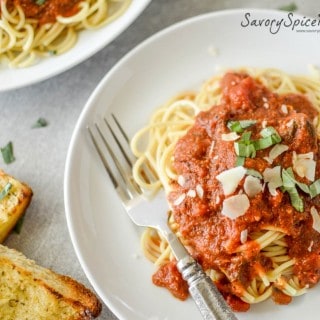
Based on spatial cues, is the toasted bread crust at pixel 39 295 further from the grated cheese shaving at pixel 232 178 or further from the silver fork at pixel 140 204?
the grated cheese shaving at pixel 232 178

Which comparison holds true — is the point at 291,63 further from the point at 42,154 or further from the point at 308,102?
the point at 42,154

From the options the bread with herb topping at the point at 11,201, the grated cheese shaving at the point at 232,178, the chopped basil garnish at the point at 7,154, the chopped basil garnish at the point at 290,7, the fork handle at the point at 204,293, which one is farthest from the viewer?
the chopped basil garnish at the point at 290,7

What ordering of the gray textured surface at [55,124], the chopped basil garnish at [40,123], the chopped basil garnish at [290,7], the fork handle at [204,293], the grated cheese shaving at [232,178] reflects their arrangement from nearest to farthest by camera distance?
1. the fork handle at [204,293]
2. the grated cheese shaving at [232,178]
3. the gray textured surface at [55,124]
4. the chopped basil garnish at [40,123]
5. the chopped basil garnish at [290,7]

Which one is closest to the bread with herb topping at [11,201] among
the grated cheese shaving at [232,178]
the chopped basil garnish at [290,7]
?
the grated cheese shaving at [232,178]

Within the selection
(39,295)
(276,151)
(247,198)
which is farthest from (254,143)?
Answer: (39,295)

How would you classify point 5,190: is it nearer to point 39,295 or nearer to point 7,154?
point 7,154

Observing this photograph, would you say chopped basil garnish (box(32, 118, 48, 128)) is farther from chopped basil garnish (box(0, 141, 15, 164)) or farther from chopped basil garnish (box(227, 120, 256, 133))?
chopped basil garnish (box(227, 120, 256, 133))
